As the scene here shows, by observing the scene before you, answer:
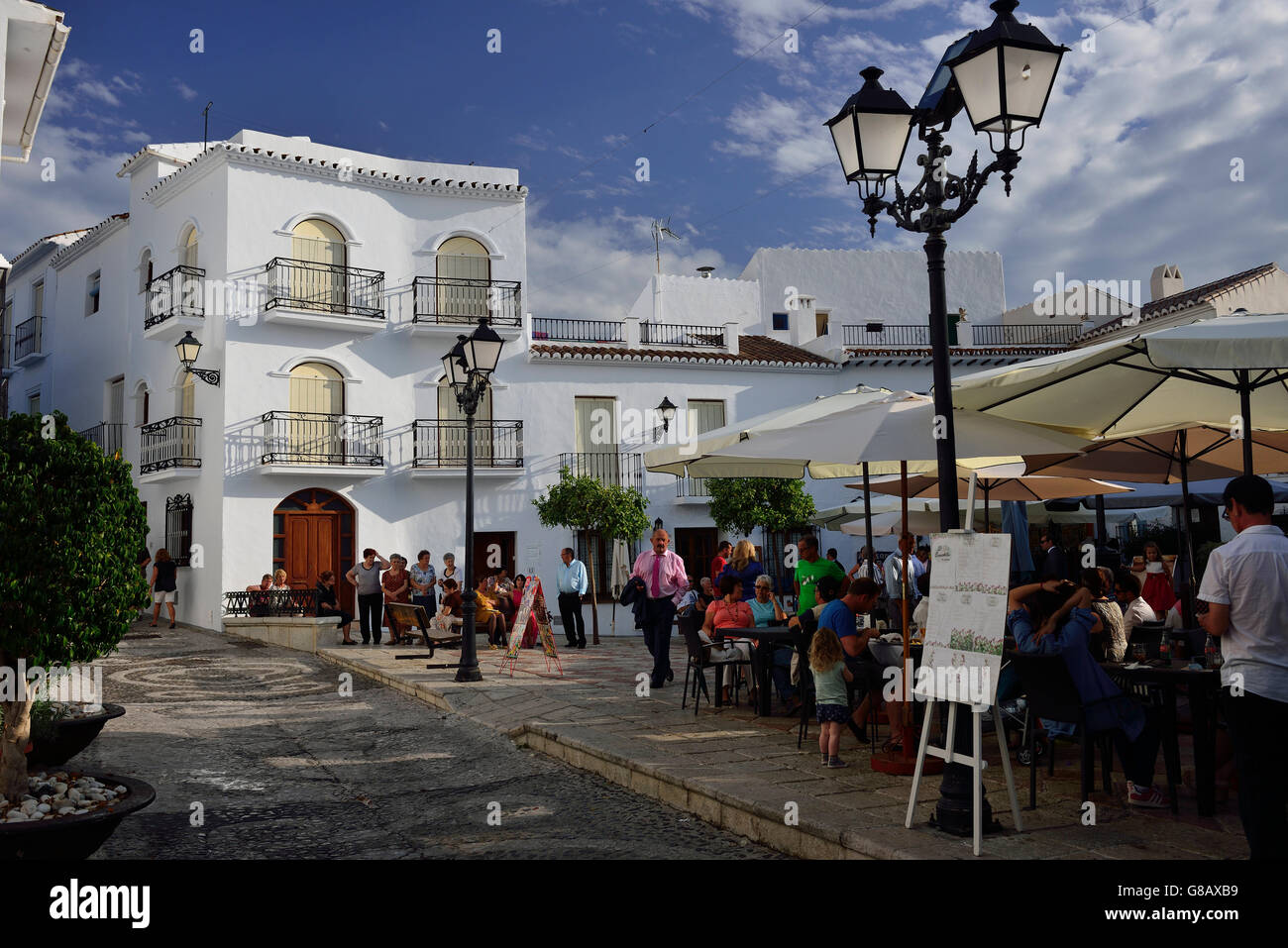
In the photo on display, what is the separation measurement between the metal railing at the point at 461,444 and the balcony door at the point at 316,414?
5.64 ft

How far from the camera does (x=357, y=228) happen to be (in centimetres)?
2214

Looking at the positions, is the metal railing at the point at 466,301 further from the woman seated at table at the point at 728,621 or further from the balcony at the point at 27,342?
the woman seated at table at the point at 728,621

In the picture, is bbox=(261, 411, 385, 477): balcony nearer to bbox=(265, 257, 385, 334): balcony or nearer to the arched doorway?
the arched doorway

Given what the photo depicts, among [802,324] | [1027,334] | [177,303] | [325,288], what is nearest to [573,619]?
[325,288]

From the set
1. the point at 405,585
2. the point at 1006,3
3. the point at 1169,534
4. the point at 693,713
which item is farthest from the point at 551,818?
the point at 1169,534

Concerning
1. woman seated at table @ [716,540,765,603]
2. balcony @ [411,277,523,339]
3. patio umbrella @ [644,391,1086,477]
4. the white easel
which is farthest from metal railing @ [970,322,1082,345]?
the white easel

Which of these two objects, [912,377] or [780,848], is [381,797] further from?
[912,377]

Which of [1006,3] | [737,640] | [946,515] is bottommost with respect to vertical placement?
[737,640]

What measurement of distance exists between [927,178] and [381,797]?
17.4ft

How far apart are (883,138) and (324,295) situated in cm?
1782

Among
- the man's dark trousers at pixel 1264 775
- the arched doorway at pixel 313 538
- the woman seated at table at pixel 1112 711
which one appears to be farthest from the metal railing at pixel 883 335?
the man's dark trousers at pixel 1264 775

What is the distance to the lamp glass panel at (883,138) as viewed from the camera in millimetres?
5887

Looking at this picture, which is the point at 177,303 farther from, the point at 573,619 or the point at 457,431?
the point at 573,619

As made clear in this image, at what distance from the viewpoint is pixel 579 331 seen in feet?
84.2
